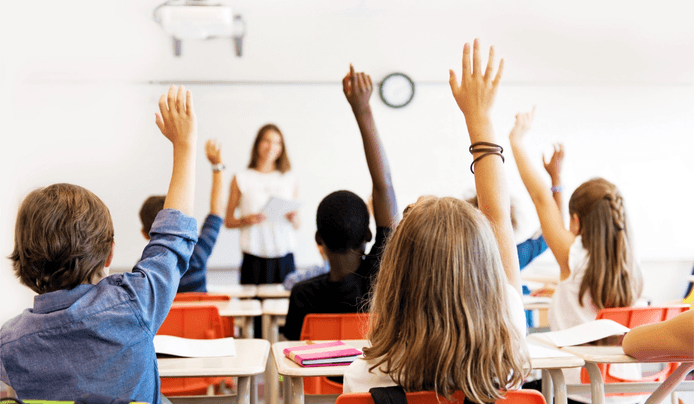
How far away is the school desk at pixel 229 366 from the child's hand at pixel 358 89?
896mm

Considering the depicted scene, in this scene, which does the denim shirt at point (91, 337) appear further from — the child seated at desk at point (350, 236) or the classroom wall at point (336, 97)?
the classroom wall at point (336, 97)

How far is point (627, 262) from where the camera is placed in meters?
2.08

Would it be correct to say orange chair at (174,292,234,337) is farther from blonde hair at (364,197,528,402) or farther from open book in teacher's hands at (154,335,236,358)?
blonde hair at (364,197,528,402)

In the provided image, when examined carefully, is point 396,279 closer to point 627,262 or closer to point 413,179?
point 627,262

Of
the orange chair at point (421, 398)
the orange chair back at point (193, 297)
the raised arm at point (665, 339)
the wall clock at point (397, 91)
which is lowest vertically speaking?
the orange chair back at point (193, 297)

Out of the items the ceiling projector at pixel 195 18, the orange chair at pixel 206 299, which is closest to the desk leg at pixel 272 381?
the orange chair at pixel 206 299

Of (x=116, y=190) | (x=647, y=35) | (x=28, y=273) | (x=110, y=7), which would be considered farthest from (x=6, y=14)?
(x=647, y=35)

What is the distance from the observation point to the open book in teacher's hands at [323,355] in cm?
142

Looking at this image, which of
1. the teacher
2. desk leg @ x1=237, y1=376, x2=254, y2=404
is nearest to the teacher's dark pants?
the teacher

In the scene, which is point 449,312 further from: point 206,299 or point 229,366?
point 206,299

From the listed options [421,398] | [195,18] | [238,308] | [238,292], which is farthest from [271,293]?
[421,398]

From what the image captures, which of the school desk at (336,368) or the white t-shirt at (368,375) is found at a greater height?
the white t-shirt at (368,375)

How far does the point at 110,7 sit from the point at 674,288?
5.63m

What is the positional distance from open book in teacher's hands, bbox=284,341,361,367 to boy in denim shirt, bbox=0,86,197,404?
0.35 m
